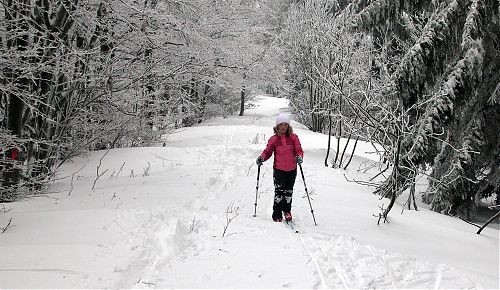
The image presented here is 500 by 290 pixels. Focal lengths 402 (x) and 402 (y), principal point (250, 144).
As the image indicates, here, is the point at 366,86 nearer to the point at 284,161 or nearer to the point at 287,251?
the point at 284,161

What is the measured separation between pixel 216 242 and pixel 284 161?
191 cm

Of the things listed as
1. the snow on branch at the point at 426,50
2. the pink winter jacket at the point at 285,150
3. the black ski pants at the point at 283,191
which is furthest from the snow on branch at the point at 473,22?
the black ski pants at the point at 283,191

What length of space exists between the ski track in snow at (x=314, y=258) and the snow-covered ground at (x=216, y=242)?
13 mm

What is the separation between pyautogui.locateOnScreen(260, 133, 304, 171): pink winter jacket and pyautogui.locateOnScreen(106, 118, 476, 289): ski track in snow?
97 cm

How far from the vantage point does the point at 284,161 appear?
626cm

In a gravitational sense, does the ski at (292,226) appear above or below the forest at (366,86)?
below

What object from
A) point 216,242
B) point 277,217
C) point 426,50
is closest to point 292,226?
point 277,217

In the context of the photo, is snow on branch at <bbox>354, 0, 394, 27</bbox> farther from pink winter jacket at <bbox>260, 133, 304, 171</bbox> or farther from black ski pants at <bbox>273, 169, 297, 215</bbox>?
black ski pants at <bbox>273, 169, 297, 215</bbox>

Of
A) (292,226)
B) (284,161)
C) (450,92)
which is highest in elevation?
(450,92)

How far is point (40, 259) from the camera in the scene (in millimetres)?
4094

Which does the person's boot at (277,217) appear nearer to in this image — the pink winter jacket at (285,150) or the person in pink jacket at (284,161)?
the person in pink jacket at (284,161)

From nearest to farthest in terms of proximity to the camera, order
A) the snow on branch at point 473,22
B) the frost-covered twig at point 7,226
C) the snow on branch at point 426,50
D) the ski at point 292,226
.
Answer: the frost-covered twig at point 7,226
the ski at point 292,226
the snow on branch at point 473,22
the snow on branch at point 426,50

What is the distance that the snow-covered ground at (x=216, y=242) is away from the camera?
157 inches

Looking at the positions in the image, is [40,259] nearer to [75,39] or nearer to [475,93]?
[75,39]
